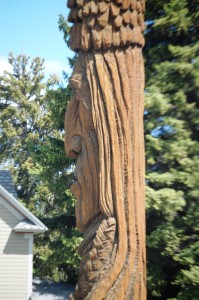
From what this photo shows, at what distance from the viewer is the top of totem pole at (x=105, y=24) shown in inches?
106

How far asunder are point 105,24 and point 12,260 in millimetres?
9349

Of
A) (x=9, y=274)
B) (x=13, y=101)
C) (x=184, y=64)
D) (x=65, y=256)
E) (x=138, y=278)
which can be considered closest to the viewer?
(x=138, y=278)

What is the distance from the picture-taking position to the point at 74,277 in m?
12.1

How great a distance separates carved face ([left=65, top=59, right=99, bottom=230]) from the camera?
261 cm

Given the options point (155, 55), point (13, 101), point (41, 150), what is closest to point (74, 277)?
point (41, 150)

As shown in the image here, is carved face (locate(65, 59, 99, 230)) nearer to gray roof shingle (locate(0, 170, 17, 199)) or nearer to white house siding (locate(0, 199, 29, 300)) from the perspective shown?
white house siding (locate(0, 199, 29, 300))

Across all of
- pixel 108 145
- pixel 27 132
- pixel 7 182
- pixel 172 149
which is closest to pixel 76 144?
pixel 108 145

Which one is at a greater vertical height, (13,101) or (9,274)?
(13,101)

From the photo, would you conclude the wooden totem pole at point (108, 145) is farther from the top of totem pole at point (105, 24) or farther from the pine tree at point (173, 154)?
the pine tree at point (173, 154)

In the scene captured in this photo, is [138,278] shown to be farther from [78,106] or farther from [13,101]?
[13,101]

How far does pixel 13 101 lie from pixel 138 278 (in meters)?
21.6

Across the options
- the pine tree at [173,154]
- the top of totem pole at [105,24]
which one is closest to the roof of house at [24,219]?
the pine tree at [173,154]

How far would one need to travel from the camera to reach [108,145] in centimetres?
254

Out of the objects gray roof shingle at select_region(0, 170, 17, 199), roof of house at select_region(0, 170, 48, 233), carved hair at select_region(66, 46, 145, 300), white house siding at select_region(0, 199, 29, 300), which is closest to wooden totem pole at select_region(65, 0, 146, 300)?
carved hair at select_region(66, 46, 145, 300)
